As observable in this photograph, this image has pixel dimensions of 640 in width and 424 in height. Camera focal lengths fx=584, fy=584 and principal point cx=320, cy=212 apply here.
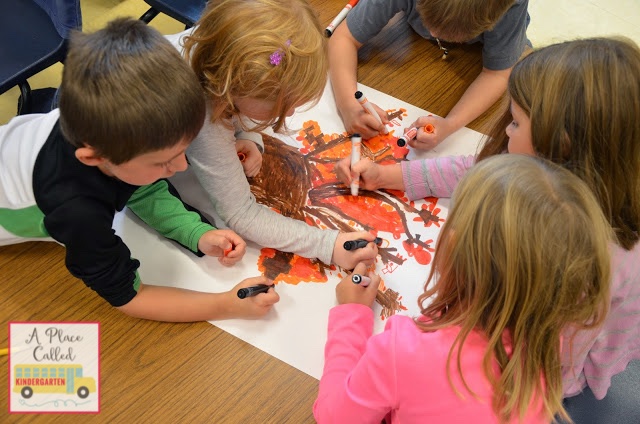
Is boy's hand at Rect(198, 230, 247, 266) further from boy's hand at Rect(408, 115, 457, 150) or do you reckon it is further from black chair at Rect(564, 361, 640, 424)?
black chair at Rect(564, 361, 640, 424)

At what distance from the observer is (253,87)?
2.78ft

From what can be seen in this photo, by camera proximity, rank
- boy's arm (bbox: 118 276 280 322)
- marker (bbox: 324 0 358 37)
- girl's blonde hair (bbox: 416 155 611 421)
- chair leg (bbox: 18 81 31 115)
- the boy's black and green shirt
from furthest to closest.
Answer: marker (bbox: 324 0 358 37) < chair leg (bbox: 18 81 31 115) < boy's arm (bbox: 118 276 280 322) < the boy's black and green shirt < girl's blonde hair (bbox: 416 155 611 421)

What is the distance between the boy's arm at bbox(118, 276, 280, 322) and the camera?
881 millimetres

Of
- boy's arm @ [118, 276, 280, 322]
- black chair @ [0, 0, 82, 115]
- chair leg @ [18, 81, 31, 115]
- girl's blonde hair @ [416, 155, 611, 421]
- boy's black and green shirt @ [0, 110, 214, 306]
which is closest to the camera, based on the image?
girl's blonde hair @ [416, 155, 611, 421]

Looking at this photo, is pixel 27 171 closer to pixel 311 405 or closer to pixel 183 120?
pixel 183 120

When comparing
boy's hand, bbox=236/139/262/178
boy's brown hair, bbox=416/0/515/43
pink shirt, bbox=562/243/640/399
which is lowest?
pink shirt, bbox=562/243/640/399

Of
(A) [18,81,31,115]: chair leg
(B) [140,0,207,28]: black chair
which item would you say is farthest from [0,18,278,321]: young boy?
(B) [140,0,207,28]: black chair

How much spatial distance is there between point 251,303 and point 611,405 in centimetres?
77

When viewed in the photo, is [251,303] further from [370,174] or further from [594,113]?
[594,113]

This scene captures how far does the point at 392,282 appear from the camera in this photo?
99cm

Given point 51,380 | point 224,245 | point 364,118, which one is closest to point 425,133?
point 364,118

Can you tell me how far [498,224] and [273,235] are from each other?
1.45ft

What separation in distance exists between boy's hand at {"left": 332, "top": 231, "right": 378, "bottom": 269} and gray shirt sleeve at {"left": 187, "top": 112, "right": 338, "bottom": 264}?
0.4 inches

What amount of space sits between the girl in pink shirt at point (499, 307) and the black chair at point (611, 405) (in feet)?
1.53
